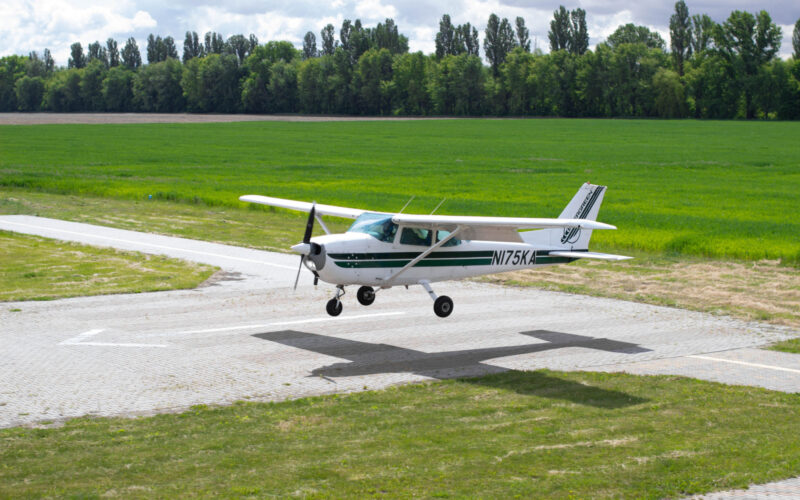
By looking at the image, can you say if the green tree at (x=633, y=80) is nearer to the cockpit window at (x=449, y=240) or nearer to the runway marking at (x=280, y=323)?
the runway marking at (x=280, y=323)

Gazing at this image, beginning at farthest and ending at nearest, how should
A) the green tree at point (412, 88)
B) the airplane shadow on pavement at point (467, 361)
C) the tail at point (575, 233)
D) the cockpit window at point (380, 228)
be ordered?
the green tree at point (412, 88) → the tail at point (575, 233) → the cockpit window at point (380, 228) → the airplane shadow on pavement at point (467, 361)

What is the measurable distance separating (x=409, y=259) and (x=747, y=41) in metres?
166

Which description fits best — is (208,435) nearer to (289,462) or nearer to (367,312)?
(289,462)

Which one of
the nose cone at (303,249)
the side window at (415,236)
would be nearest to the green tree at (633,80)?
the side window at (415,236)

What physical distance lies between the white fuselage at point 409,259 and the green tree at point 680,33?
607 ft

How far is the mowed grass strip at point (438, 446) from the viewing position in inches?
416

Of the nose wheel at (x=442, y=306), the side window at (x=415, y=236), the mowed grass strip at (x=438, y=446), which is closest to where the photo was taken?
the mowed grass strip at (x=438, y=446)

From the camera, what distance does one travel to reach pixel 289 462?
37.3 feet

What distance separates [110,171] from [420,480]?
5623cm

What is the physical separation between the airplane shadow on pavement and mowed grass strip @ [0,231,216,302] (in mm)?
6847

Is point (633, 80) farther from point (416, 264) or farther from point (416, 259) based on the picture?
point (416, 259)

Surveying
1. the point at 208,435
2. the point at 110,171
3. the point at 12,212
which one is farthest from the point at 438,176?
the point at 208,435

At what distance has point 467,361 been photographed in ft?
57.0

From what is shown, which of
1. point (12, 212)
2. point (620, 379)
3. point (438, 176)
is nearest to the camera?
point (620, 379)
